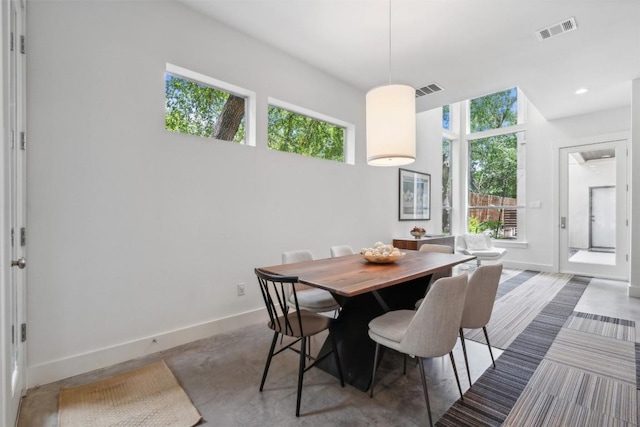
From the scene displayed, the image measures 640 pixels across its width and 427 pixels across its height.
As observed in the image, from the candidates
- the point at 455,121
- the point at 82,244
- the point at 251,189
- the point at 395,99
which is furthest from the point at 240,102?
the point at 455,121

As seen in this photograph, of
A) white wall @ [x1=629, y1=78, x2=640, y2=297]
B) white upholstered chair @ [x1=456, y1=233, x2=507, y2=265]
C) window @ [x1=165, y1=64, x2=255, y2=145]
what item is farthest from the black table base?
white upholstered chair @ [x1=456, y1=233, x2=507, y2=265]

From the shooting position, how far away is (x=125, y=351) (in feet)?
7.54

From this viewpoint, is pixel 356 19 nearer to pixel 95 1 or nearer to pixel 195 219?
pixel 95 1

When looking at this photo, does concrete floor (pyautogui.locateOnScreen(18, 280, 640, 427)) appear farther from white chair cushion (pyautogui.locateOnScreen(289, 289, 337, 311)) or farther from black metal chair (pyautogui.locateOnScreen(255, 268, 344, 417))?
white chair cushion (pyautogui.locateOnScreen(289, 289, 337, 311))

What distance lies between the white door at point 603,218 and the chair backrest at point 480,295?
4.82 metres

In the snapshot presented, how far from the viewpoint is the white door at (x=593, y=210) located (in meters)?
4.95

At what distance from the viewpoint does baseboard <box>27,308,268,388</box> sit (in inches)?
78.4

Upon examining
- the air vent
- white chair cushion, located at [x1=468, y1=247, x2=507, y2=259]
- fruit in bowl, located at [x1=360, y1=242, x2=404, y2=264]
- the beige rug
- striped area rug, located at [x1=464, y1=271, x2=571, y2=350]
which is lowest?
striped area rug, located at [x1=464, y1=271, x2=571, y2=350]

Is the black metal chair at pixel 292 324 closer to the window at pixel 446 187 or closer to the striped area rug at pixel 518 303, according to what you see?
the striped area rug at pixel 518 303

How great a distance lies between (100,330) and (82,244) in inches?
25.9

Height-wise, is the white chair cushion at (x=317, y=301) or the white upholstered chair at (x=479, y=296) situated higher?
the white upholstered chair at (x=479, y=296)

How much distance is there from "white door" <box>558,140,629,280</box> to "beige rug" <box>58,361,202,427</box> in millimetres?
6594

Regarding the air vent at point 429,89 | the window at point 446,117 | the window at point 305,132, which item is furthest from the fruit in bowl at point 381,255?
the window at point 446,117

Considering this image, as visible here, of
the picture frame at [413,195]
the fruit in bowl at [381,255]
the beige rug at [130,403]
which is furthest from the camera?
the picture frame at [413,195]
